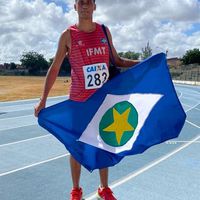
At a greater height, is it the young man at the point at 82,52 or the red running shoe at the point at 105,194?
the young man at the point at 82,52

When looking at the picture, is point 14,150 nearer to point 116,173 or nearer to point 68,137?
point 116,173

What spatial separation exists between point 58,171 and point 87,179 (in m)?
0.59

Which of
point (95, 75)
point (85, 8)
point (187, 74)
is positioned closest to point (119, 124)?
point (95, 75)

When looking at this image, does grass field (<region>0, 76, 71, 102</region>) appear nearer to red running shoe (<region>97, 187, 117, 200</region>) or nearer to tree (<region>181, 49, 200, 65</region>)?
red running shoe (<region>97, 187, 117, 200</region>)

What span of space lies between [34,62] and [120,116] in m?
99.8

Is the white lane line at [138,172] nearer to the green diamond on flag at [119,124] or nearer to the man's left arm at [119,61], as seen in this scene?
the green diamond on flag at [119,124]

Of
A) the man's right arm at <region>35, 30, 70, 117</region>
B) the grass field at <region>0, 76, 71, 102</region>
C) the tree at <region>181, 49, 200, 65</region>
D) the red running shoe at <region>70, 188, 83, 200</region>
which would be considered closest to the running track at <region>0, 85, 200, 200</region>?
the red running shoe at <region>70, 188, 83, 200</region>

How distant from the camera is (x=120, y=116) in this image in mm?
3006

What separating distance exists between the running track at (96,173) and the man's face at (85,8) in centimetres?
195

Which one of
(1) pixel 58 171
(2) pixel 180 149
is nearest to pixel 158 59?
(1) pixel 58 171

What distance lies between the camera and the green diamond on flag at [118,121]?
2959 mm

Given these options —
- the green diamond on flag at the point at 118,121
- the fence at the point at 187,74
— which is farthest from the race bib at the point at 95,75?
the fence at the point at 187,74

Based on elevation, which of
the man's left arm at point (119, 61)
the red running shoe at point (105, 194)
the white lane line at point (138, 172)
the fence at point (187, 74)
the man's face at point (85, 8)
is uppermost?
the man's face at point (85, 8)

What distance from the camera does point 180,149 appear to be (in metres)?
6.68
